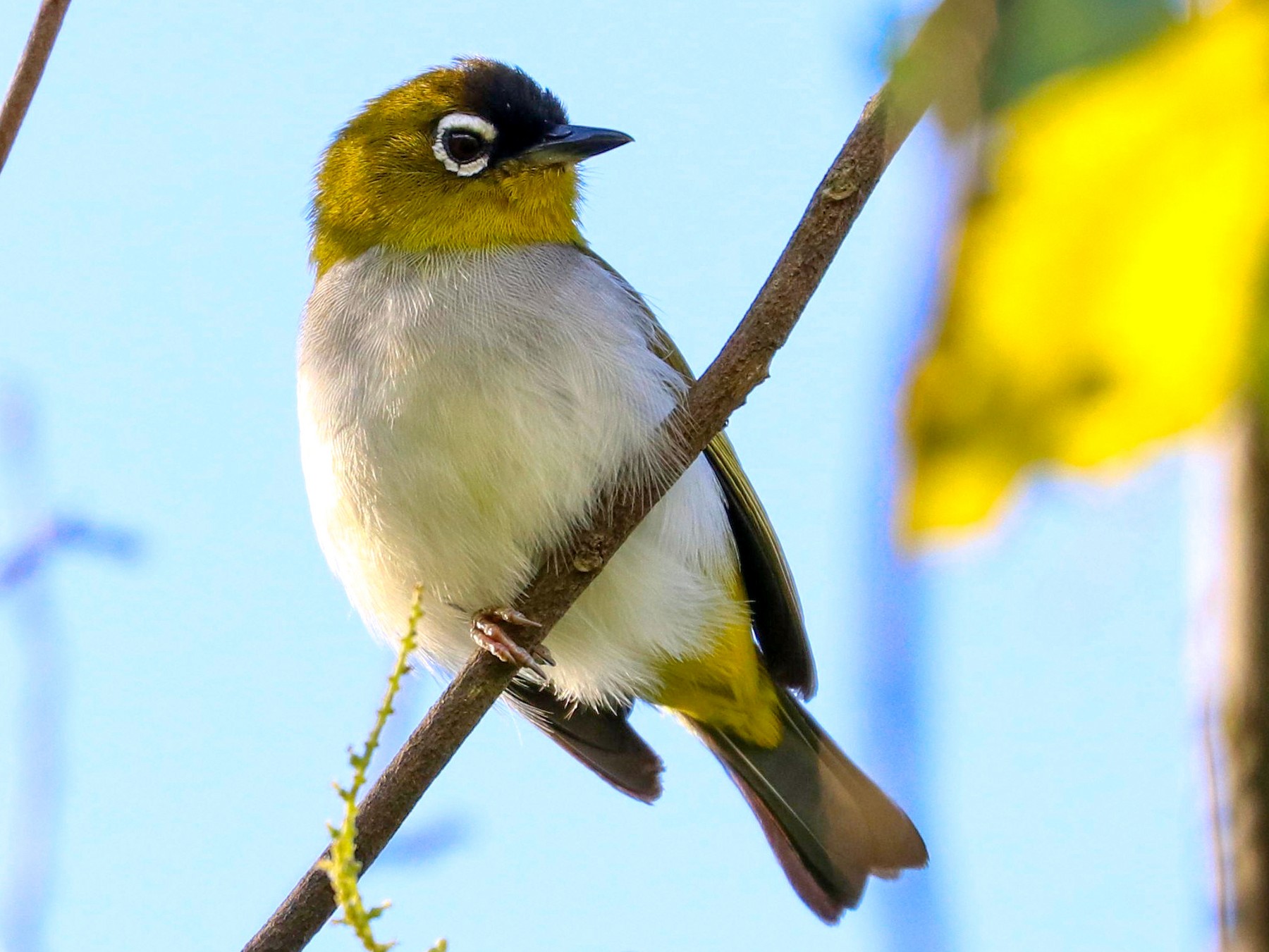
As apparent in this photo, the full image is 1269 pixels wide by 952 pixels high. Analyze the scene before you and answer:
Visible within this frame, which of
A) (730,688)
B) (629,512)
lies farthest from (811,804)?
(629,512)

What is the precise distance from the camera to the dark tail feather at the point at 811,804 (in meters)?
5.27

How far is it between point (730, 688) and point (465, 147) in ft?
7.23

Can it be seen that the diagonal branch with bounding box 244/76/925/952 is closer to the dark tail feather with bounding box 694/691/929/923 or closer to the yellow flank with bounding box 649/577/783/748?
the yellow flank with bounding box 649/577/783/748

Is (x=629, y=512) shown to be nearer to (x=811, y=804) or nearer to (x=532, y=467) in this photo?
(x=532, y=467)

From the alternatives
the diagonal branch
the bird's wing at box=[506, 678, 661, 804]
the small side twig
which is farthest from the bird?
the small side twig

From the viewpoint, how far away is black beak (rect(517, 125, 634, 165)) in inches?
203

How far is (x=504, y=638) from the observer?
414 cm

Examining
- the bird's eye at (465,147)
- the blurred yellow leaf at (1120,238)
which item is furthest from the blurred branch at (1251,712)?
the bird's eye at (465,147)

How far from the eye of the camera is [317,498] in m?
4.79

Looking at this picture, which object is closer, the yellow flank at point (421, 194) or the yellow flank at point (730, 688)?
the yellow flank at point (421, 194)

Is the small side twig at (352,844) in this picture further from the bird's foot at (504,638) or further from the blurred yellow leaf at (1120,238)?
the blurred yellow leaf at (1120,238)

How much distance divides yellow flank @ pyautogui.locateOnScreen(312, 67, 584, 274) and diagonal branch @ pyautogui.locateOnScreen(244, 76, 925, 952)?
1276mm

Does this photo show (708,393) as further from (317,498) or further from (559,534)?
(317,498)

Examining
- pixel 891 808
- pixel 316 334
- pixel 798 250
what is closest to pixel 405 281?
pixel 316 334
